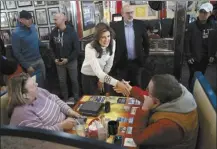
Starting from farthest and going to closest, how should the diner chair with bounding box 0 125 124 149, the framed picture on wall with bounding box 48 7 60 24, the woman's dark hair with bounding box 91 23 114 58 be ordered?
the woman's dark hair with bounding box 91 23 114 58 < the framed picture on wall with bounding box 48 7 60 24 < the diner chair with bounding box 0 125 124 149

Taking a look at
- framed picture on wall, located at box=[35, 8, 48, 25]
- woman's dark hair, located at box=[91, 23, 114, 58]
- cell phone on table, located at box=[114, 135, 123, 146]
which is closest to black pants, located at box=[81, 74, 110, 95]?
woman's dark hair, located at box=[91, 23, 114, 58]

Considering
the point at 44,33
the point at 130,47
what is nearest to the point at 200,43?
the point at 130,47

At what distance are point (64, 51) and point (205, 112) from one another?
0.98 meters

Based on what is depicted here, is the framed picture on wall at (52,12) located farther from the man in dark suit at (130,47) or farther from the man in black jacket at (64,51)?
the man in dark suit at (130,47)

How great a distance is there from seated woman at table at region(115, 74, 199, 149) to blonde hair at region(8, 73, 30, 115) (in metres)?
0.49

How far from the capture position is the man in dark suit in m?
1.62

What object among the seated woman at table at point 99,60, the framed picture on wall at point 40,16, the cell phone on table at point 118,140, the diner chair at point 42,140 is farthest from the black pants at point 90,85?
the diner chair at point 42,140

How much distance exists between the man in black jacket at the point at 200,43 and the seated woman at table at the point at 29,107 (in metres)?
0.97

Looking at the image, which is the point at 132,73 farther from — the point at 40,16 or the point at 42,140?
the point at 42,140

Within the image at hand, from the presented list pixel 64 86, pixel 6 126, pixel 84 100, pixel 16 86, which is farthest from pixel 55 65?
pixel 6 126

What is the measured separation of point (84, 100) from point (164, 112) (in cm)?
57

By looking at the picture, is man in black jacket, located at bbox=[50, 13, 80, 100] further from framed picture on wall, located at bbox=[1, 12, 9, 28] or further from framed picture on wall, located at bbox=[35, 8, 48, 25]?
framed picture on wall, located at bbox=[1, 12, 9, 28]

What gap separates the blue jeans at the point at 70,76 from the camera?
1.47 m

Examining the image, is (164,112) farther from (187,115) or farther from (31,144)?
(31,144)
